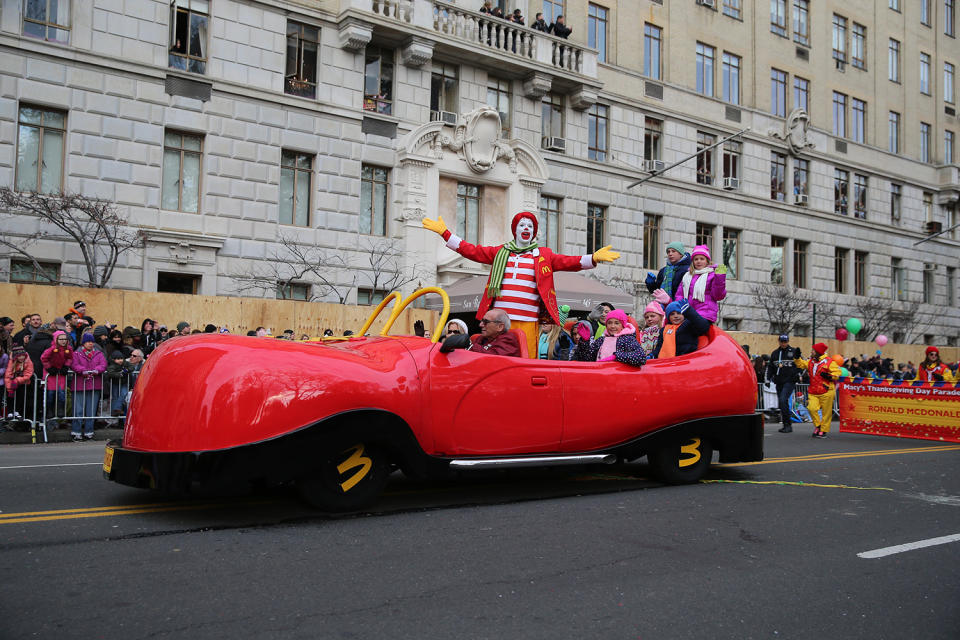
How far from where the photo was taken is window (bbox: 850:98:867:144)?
36031 mm

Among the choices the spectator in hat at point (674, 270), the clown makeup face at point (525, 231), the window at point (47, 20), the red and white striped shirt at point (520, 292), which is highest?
the window at point (47, 20)

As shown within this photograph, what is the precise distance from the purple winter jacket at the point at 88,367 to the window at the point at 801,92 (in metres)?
29.6

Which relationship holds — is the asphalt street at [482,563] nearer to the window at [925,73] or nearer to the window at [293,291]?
the window at [293,291]

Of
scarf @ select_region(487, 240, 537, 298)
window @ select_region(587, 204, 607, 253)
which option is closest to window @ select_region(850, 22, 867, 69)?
window @ select_region(587, 204, 607, 253)

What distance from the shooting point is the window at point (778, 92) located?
108 feet

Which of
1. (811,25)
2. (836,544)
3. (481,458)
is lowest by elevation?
(836,544)

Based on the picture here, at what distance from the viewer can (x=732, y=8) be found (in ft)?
104

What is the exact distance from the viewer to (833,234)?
34594 mm

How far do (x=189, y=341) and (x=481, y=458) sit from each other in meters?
2.27

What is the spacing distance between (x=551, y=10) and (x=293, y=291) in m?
12.9

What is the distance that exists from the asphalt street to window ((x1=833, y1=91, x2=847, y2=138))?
31673mm

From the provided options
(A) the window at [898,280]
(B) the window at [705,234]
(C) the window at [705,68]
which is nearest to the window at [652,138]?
(C) the window at [705,68]

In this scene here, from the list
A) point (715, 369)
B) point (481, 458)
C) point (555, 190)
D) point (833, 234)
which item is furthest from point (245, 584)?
point (833, 234)

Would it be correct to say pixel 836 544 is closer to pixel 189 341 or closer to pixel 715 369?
pixel 715 369
